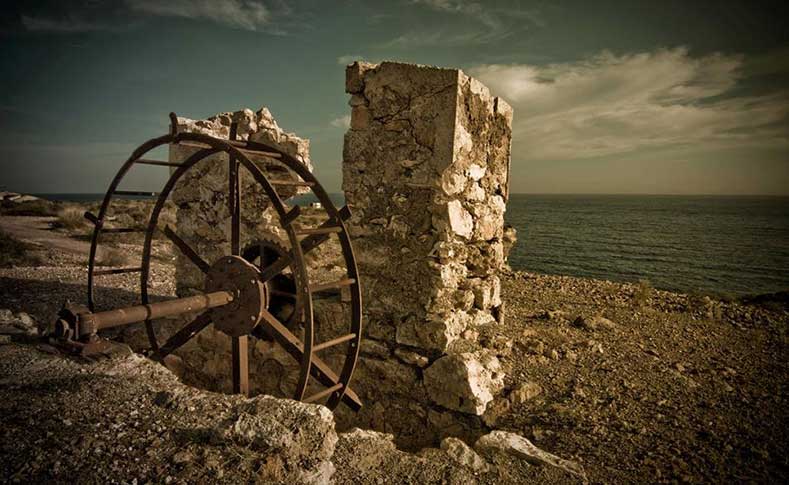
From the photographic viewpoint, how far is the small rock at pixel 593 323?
16.8 feet

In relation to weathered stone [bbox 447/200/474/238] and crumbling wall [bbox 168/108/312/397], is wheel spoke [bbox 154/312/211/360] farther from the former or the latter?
weathered stone [bbox 447/200/474/238]

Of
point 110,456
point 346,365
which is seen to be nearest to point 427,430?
point 346,365

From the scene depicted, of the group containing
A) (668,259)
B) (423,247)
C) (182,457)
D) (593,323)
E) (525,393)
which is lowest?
(668,259)

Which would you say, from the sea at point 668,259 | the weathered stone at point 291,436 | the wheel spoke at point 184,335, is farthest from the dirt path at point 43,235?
the sea at point 668,259

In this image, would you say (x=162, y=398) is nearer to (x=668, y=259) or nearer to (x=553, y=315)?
(x=553, y=315)

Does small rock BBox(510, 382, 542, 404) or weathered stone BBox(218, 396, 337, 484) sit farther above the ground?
weathered stone BBox(218, 396, 337, 484)

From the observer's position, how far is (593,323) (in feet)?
17.0

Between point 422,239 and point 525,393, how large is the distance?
5.58 feet

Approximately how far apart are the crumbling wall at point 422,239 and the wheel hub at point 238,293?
3.60 ft

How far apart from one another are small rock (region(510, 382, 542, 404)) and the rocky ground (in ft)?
0.05

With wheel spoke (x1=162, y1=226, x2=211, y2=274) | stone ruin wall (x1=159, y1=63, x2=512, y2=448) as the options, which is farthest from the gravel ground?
wheel spoke (x1=162, y1=226, x2=211, y2=274)

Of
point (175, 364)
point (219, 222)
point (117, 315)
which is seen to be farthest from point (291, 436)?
point (219, 222)

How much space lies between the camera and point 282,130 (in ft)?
17.8

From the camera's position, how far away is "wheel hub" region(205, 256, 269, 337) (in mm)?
3561
